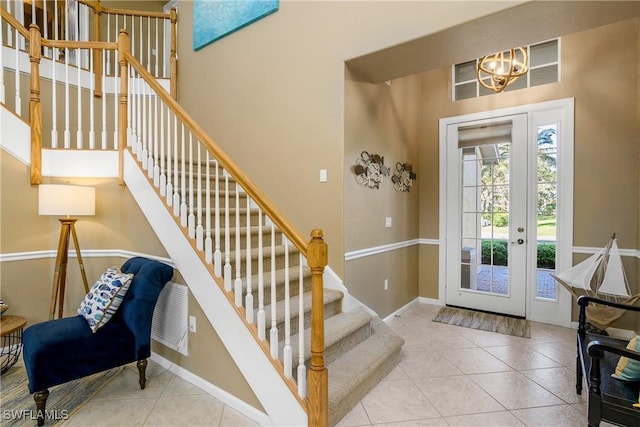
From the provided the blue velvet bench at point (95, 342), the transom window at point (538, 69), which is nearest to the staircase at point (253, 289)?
the blue velvet bench at point (95, 342)

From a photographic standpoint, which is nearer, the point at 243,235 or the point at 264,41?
the point at 243,235

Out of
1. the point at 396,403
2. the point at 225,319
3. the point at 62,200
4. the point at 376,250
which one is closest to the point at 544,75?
the point at 376,250

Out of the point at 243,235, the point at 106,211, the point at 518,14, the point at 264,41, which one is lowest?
the point at 243,235

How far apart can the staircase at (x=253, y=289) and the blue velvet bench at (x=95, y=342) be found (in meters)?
0.26

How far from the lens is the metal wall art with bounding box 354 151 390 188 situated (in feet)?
10.1

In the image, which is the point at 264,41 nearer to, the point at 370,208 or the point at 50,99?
the point at 370,208

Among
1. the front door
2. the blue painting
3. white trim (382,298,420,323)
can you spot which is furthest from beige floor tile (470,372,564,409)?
the blue painting

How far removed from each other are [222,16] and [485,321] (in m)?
4.73

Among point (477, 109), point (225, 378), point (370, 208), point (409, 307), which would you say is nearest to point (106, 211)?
point (225, 378)

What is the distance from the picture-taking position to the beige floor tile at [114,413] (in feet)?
6.48

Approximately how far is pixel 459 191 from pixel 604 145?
146 centimetres

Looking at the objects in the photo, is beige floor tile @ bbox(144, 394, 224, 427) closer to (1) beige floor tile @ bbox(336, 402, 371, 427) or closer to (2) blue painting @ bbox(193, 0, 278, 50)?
(1) beige floor tile @ bbox(336, 402, 371, 427)

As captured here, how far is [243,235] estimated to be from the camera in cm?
288

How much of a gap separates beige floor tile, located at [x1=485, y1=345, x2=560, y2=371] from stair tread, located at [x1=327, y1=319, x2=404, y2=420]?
949 mm
